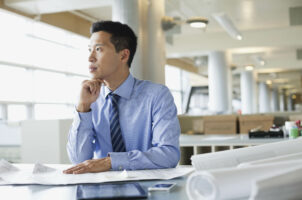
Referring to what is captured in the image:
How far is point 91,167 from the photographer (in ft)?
4.36

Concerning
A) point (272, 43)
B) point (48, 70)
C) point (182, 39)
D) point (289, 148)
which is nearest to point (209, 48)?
point (182, 39)

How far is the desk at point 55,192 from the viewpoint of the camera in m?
0.96

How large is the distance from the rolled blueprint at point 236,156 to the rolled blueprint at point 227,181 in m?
0.19

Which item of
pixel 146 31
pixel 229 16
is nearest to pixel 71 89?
pixel 146 31

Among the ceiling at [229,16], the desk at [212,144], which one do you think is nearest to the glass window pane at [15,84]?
the ceiling at [229,16]

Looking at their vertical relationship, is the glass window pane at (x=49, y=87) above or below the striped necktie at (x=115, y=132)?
above

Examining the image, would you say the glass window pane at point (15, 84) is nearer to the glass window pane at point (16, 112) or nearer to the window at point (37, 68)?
the window at point (37, 68)

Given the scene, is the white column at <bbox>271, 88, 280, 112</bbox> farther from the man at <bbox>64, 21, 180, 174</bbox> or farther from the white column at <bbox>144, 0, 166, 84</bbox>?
the man at <bbox>64, 21, 180, 174</bbox>

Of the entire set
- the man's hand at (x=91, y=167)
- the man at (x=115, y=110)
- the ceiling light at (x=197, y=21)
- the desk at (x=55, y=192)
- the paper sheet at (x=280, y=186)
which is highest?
the ceiling light at (x=197, y=21)

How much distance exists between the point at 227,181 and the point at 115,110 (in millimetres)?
1163

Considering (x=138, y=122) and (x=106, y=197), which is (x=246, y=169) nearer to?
(x=106, y=197)

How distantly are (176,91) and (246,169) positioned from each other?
585 inches

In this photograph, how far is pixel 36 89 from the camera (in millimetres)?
7637

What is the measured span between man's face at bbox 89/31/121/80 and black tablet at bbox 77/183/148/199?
0.74 metres
